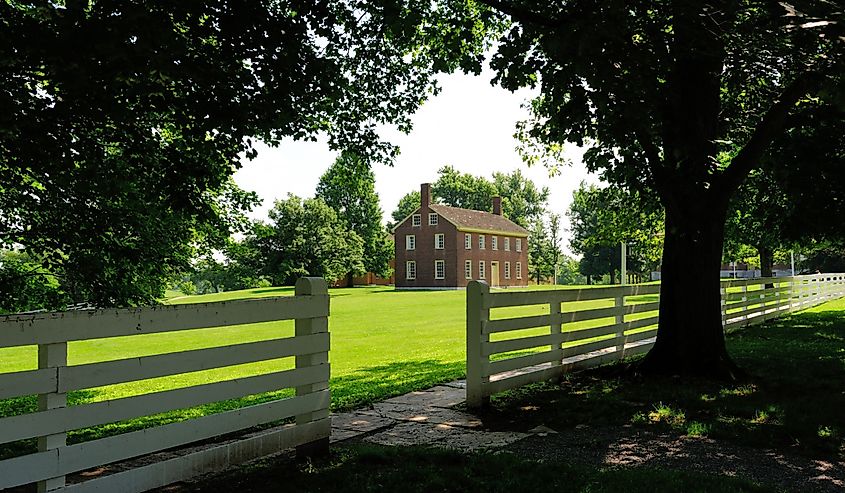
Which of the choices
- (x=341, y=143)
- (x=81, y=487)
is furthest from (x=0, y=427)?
(x=341, y=143)

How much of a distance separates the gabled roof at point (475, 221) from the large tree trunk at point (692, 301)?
163 feet

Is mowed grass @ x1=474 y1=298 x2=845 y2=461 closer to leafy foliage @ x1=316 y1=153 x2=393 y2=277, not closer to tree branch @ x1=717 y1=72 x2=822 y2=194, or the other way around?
tree branch @ x1=717 y1=72 x2=822 y2=194

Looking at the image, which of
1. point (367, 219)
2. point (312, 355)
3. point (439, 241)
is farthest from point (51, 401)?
point (367, 219)

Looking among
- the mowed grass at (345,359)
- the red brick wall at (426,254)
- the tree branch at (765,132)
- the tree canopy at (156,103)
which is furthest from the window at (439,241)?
the tree branch at (765,132)

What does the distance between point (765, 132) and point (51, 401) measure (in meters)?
8.54

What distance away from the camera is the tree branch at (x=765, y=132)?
841 cm

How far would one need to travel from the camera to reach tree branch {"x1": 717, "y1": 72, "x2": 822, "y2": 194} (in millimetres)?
8406

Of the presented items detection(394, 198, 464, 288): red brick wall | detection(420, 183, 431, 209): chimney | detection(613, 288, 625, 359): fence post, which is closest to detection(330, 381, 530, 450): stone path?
detection(613, 288, 625, 359): fence post

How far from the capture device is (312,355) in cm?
515

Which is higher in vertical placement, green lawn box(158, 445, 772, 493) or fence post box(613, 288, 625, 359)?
fence post box(613, 288, 625, 359)

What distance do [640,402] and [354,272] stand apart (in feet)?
192

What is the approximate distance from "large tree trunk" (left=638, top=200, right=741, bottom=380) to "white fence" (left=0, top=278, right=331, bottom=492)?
18.3ft

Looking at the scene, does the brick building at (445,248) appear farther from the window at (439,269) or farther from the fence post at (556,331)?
the fence post at (556,331)

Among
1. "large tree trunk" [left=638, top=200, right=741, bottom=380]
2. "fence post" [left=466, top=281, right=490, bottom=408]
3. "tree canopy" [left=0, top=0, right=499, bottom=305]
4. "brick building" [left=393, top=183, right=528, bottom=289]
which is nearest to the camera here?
"tree canopy" [left=0, top=0, right=499, bottom=305]
